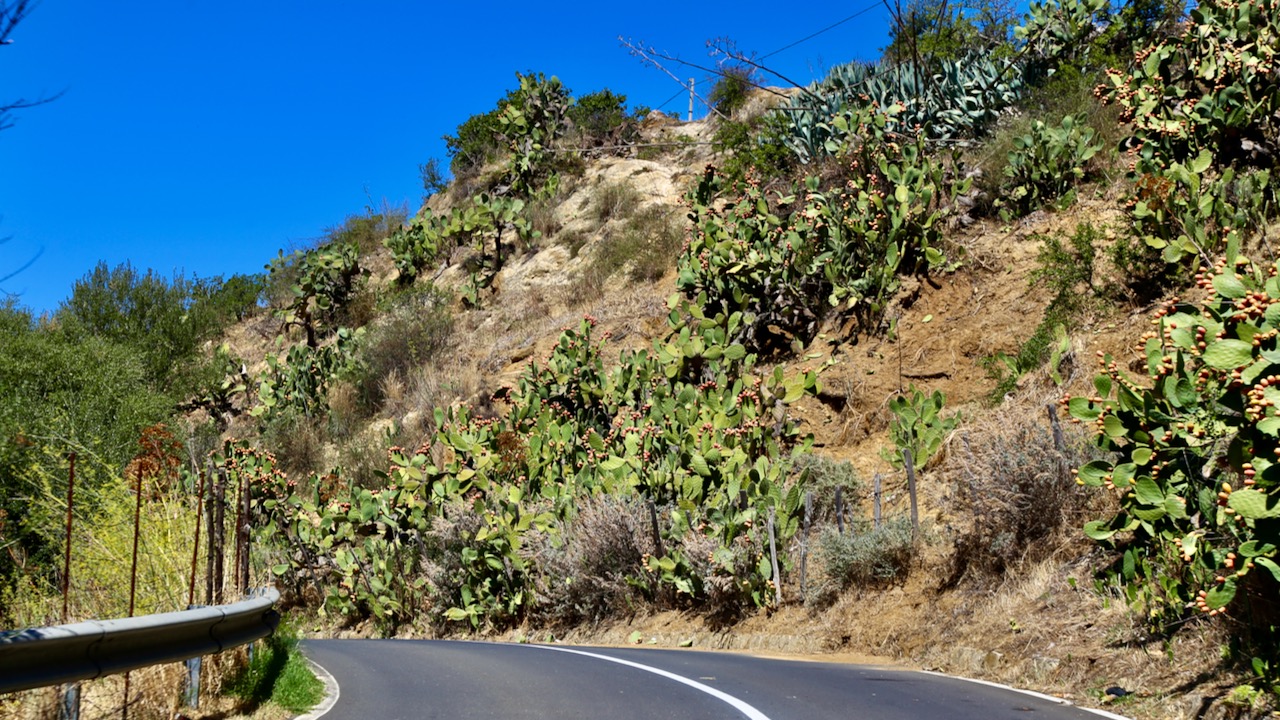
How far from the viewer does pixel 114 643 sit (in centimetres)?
591

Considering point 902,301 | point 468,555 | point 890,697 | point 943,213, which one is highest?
point 943,213

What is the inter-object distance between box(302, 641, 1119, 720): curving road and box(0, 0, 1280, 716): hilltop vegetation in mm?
1064

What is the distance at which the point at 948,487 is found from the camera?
12883 mm

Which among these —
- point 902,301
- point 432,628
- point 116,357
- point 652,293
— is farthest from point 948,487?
point 116,357

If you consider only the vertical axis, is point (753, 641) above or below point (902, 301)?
below

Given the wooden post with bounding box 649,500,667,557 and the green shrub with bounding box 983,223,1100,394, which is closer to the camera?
the wooden post with bounding box 649,500,667,557

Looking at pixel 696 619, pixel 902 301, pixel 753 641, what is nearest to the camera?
pixel 753 641

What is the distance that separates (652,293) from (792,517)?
1154cm

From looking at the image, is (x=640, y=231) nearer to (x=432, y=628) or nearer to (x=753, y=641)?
(x=432, y=628)

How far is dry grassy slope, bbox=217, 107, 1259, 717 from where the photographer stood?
844 centimetres

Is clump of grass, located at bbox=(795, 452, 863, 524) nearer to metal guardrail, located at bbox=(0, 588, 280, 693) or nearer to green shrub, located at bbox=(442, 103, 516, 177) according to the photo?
metal guardrail, located at bbox=(0, 588, 280, 693)

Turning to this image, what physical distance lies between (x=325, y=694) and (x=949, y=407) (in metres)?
9.93

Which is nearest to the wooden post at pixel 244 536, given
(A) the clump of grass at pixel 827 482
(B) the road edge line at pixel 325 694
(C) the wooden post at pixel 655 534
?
(B) the road edge line at pixel 325 694

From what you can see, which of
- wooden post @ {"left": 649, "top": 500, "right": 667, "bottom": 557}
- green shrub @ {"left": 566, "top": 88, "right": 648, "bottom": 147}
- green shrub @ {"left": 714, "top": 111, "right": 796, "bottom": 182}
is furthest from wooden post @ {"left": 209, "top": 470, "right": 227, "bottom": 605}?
green shrub @ {"left": 566, "top": 88, "right": 648, "bottom": 147}
